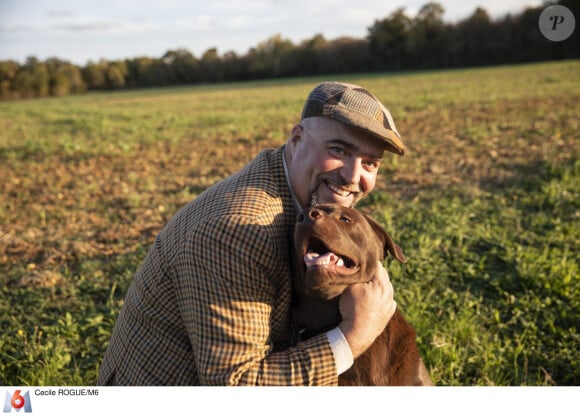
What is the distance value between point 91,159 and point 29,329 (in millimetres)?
7233

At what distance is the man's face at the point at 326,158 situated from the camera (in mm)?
2480

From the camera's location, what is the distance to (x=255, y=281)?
6.82ft

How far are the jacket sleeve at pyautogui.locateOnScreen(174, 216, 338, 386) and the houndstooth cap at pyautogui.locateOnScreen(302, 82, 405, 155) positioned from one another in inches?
27.4

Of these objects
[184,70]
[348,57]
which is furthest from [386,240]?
[184,70]

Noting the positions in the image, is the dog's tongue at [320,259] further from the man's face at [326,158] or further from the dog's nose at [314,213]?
the man's face at [326,158]

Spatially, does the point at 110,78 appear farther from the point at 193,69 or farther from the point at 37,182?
the point at 37,182

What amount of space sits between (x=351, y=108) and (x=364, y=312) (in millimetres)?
939

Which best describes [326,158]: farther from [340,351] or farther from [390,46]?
[390,46]

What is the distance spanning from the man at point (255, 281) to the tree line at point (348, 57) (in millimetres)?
1599

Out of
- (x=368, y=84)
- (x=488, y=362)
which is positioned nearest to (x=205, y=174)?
(x=488, y=362)

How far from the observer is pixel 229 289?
2.03 metres

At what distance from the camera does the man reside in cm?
202

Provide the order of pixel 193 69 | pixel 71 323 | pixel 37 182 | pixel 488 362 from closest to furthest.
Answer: pixel 488 362
pixel 71 323
pixel 37 182
pixel 193 69
